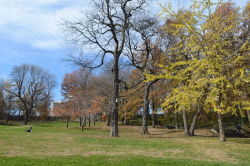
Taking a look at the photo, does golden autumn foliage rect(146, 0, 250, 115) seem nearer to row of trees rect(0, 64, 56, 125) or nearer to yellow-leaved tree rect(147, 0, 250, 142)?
yellow-leaved tree rect(147, 0, 250, 142)

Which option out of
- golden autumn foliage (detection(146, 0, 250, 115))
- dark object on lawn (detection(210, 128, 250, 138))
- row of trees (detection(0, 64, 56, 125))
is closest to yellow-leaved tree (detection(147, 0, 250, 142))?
golden autumn foliage (detection(146, 0, 250, 115))

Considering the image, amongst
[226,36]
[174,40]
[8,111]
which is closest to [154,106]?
[174,40]

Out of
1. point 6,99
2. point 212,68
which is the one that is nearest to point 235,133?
point 212,68

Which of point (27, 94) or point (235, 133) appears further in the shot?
point (27, 94)

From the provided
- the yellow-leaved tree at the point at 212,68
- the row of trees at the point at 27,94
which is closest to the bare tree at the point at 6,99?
the row of trees at the point at 27,94

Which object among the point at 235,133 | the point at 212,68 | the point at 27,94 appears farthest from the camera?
the point at 27,94

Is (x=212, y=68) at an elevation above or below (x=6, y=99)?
below

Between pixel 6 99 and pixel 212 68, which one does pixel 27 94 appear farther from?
pixel 212 68

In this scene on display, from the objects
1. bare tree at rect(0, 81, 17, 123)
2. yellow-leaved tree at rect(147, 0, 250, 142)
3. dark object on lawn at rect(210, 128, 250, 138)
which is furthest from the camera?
bare tree at rect(0, 81, 17, 123)

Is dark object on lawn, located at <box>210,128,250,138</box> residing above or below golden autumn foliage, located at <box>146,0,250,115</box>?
below

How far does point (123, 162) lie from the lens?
21.3 ft

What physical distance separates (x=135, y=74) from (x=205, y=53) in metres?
20.5

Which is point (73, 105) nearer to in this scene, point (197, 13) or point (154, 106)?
point (154, 106)

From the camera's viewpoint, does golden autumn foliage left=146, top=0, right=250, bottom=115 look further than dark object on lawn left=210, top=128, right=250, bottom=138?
No
